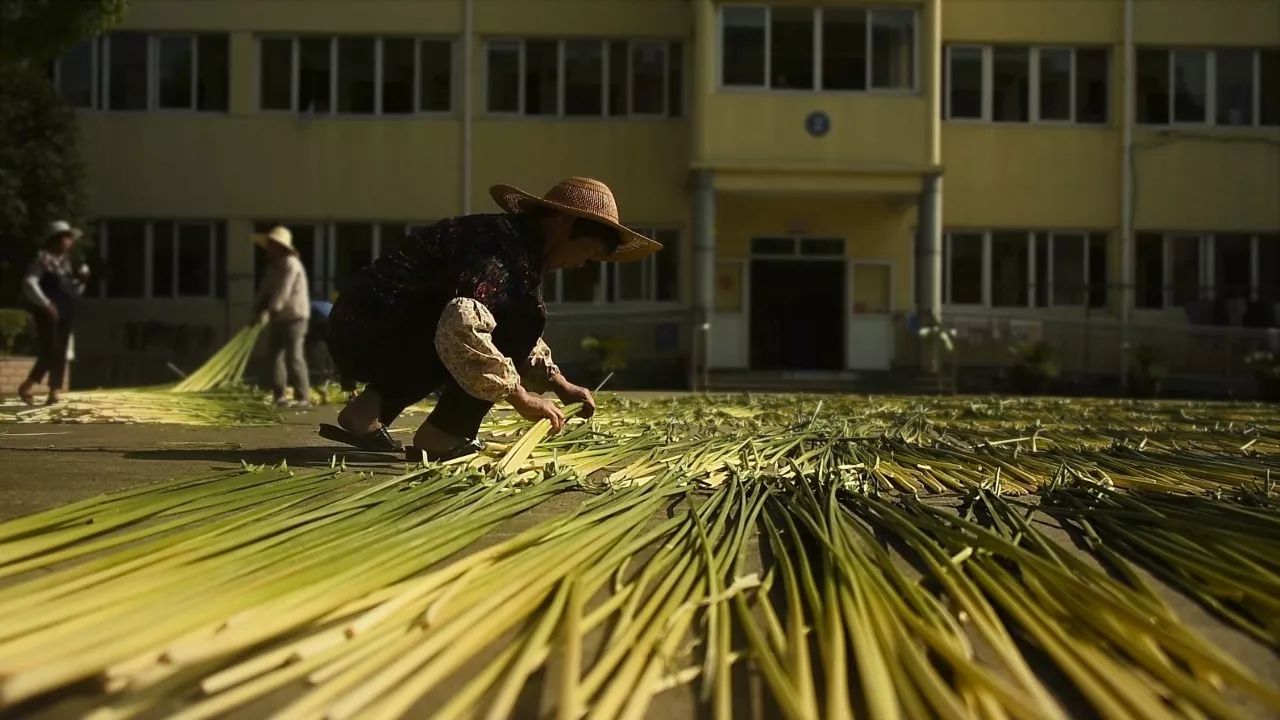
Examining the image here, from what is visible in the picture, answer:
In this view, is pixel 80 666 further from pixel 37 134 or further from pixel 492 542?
pixel 37 134

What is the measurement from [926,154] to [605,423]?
11.3 metres

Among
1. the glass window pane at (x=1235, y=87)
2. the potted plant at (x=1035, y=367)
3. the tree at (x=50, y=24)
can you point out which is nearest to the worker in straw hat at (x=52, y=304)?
the tree at (x=50, y=24)

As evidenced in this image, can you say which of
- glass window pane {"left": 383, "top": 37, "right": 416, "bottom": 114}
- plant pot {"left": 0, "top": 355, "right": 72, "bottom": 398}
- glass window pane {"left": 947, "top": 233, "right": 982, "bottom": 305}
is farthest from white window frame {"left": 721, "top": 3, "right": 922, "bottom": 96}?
plant pot {"left": 0, "top": 355, "right": 72, "bottom": 398}

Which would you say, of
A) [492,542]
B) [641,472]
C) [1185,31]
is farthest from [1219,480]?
[1185,31]

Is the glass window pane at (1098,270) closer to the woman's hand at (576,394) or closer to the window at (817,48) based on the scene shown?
the window at (817,48)

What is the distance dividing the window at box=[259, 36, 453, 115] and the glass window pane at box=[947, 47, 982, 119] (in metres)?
7.90

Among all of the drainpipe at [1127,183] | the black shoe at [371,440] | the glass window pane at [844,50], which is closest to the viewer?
the black shoe at [371,440]

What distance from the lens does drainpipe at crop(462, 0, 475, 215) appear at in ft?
54.9

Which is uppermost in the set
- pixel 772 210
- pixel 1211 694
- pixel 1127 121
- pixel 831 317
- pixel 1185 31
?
pixel 1185 31

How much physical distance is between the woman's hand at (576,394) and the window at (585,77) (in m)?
13.1

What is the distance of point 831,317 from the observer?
16766 millimetres

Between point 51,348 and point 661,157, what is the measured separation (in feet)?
34.2

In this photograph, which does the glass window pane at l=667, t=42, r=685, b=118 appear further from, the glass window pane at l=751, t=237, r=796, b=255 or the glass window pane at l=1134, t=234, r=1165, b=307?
the glass window pane at l=1134, t=234, r=1165, b=307

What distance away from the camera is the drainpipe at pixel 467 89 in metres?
16.7
